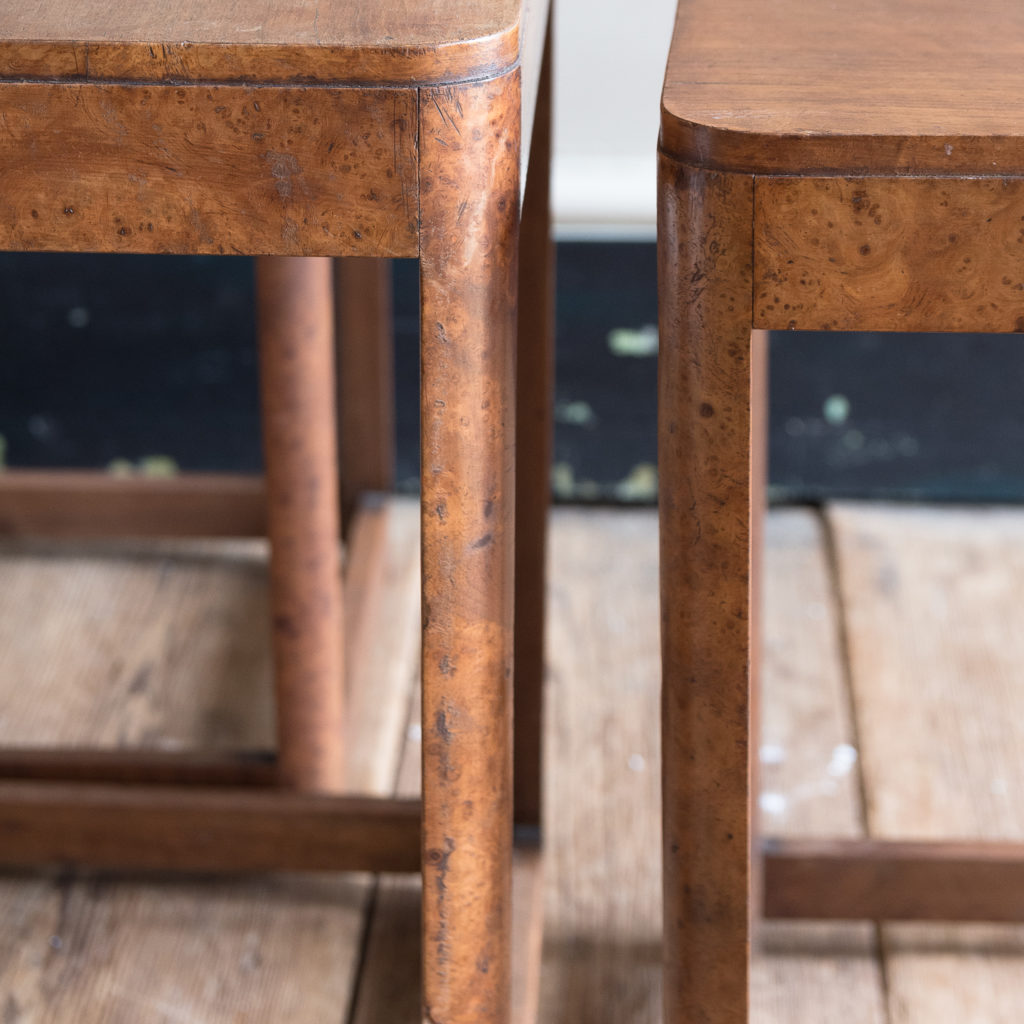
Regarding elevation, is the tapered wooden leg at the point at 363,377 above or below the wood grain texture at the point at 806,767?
above

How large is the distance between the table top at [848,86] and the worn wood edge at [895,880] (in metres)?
0.50

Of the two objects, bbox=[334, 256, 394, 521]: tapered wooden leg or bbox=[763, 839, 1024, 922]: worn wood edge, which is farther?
bbox=[334, 256, 394, 521]: tapered wooden leg

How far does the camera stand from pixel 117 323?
1416 mm

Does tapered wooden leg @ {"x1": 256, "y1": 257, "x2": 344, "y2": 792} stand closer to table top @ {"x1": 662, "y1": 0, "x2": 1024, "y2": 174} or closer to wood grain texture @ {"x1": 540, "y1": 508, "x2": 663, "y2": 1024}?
wood grain texture @ {"x1": 540, "y1": 508, "x2": 663, "y2": 1024}

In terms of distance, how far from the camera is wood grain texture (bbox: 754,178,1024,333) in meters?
0.48

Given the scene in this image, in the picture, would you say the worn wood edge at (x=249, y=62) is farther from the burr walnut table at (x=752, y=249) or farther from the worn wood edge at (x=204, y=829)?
the worn wood edge at (x=204, y=829)

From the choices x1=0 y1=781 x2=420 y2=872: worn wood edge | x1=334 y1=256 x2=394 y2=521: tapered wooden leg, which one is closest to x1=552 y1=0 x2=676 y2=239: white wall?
x1=334 y1=256 x2=394 y2=521: tapered wooden leg

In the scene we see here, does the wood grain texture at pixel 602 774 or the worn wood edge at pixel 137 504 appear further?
the worn wood edge at pixel 137 504

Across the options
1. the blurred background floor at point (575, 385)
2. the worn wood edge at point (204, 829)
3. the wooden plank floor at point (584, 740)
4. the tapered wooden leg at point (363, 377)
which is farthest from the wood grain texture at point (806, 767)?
the tapered wooden leg at point (363, 377)

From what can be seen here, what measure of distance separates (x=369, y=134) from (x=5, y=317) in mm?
1026

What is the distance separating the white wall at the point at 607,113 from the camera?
50.4 inches

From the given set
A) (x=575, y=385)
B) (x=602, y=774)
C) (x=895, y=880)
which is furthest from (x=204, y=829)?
(x=575, y=385)

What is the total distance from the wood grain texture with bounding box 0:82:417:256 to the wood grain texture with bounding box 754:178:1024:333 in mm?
129

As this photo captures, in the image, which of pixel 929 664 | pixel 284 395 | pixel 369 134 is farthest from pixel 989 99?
pixel 929 664
